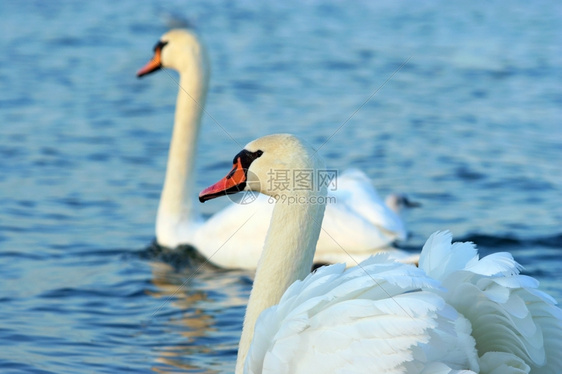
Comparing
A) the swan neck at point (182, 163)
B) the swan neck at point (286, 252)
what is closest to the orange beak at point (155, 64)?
the swan neck at point (182, 163)

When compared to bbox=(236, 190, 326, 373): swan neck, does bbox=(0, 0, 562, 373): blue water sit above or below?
below

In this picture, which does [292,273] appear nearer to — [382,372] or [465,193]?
[382,372]

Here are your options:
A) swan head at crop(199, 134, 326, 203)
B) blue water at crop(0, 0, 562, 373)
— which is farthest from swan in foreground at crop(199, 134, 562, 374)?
blue water at crop(0, 0, 562, 373)

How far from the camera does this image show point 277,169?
3.88 metres

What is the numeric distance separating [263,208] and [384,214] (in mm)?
911

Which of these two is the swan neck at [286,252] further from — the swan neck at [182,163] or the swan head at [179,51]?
the swan head at [179,51]

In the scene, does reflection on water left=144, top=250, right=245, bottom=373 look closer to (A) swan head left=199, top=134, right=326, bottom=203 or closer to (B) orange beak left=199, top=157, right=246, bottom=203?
(B) orange beak left=199, top=157, right=246, bottom=203

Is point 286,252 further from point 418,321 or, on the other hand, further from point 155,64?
point 155,64

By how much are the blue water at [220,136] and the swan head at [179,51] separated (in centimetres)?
32

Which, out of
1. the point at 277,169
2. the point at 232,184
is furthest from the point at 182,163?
the point at 277,169

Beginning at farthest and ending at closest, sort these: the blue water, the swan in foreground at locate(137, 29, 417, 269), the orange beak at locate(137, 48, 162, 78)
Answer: the orange beak at locate(137, 48, 162, 78) < the swan in foreground at locate(137, 29, 417, 269) < the blue water

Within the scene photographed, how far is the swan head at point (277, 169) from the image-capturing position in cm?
383

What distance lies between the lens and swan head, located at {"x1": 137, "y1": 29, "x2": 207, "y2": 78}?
7.68 m

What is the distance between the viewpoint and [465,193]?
855 centimetres
